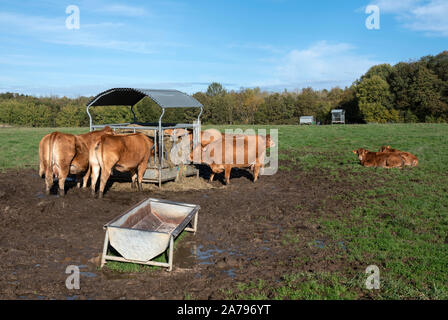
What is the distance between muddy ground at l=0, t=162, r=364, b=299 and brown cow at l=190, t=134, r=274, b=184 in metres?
0.84

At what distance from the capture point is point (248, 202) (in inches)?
356

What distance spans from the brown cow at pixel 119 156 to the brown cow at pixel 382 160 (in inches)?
326

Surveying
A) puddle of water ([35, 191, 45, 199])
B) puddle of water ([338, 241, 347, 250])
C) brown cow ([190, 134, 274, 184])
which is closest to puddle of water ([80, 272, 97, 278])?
puddle of water ([338, 241, 347, 250])

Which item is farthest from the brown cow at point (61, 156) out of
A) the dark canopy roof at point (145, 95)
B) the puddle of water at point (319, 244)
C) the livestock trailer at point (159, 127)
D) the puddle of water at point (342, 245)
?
the puddle of water at point (342, 245)

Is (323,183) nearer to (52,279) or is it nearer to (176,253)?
(176,253)

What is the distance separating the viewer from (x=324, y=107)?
7562cm

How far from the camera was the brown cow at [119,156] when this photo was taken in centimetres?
857

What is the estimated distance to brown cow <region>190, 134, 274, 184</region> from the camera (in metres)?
11.1

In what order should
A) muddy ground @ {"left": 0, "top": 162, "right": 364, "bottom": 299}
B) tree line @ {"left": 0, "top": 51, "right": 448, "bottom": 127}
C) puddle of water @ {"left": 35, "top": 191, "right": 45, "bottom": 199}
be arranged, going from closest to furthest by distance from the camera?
muddy ground @ {"left": 0, "top": 162, "right": 364, "bottom": 299}, puddle of water @ {"left": 35, "top": 191, "right": 45, "bottom": 199}, tree line @ {"left": 0, "top": 51, "right": 448, "bottom": 127}

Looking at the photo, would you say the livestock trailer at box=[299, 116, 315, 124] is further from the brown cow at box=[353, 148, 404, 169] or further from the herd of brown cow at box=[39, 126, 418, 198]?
the herd of brown cow at box=[39, 126, 418, 198]

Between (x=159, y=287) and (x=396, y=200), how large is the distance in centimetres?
654

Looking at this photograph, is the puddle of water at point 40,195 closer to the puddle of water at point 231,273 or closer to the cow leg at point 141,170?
the cow leg at point 141,170

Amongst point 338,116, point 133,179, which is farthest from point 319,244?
point 338,116
